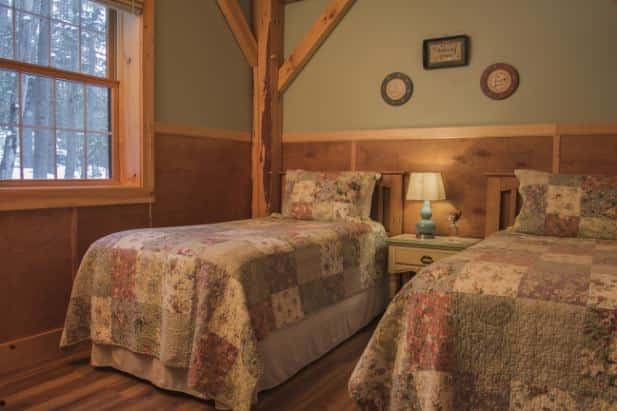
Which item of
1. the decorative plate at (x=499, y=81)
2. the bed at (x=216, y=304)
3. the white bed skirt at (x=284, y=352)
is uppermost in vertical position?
the decorative plate at (x=499, y=81)

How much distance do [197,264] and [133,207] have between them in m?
1.31

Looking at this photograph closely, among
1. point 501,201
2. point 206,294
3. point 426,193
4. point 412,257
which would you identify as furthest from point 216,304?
point 501,201

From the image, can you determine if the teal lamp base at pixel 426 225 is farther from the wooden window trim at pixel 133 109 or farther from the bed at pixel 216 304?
the wooden window trim at pixel 133 109

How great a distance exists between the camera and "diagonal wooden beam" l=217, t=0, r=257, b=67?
4.02 meters

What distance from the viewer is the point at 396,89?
12.6 ft

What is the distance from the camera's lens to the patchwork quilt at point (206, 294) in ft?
6.84

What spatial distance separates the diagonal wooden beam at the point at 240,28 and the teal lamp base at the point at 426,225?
197 centimetres

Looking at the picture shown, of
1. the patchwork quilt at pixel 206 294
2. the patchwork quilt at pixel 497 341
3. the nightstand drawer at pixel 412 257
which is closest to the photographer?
the patchwork quilt at pixel 497 341

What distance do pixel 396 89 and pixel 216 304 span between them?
243 centimetres

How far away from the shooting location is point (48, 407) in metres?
2.16

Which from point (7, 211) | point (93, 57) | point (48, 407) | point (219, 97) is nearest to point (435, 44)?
point (219, 97)

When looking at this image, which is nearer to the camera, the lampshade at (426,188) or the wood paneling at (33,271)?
the wood paneling at (33,271)

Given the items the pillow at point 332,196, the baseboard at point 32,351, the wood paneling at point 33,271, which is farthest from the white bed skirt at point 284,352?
the pillow at point 332,196

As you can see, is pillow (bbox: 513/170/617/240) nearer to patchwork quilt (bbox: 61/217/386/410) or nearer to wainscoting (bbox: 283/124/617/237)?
wainscoting (bbox: 283/124/617/237)
